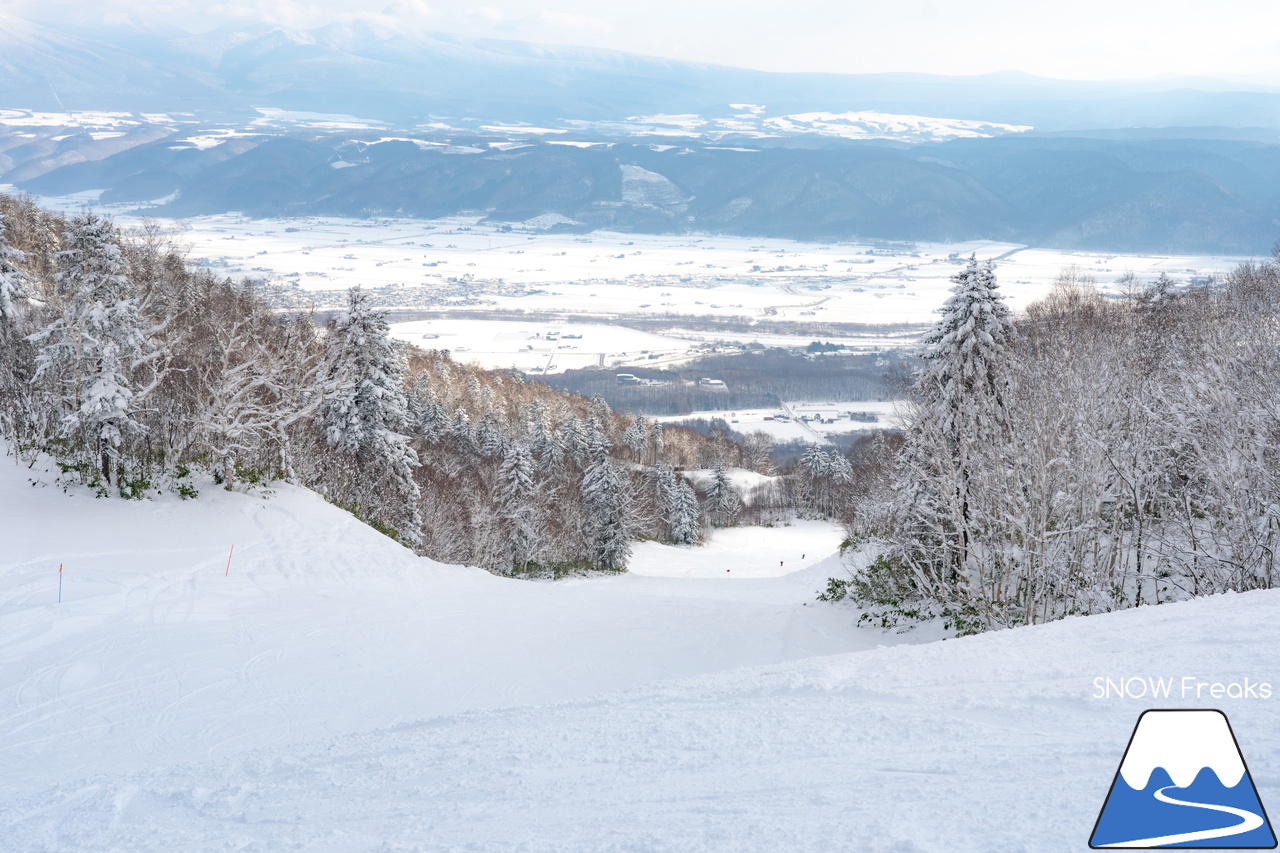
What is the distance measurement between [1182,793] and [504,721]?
538cm

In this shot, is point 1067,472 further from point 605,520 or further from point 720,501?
point 720,501

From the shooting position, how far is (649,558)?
4353 cm

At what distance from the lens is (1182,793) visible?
332 centimetres

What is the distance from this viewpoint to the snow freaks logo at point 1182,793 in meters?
3.25

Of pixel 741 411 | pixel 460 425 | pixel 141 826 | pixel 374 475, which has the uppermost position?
pixel 141 826

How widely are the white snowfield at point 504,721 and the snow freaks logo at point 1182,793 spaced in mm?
366

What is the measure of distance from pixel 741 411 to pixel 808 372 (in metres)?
15.3

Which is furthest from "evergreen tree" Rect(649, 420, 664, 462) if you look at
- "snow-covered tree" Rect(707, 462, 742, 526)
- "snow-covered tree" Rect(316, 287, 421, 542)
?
"snow-covered tree" Rect(316, 287, 421, 542)

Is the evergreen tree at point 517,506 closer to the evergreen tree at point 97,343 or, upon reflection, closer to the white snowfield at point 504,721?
the evergreen tree at point 97,343

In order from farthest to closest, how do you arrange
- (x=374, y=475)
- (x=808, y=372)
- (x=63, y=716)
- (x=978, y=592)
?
(x=808, y=372) < (x=374, y=475) < (x=978, y=592) < (x=63, y=716)

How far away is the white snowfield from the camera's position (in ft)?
15.0

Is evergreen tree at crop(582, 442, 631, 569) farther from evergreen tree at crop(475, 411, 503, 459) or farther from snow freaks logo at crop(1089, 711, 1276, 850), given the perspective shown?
snow freaks logo at crop(1089, 711, 1276, 850)

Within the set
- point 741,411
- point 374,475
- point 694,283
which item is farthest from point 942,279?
point 374,475

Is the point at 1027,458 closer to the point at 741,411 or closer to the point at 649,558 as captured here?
the point at 649,558
